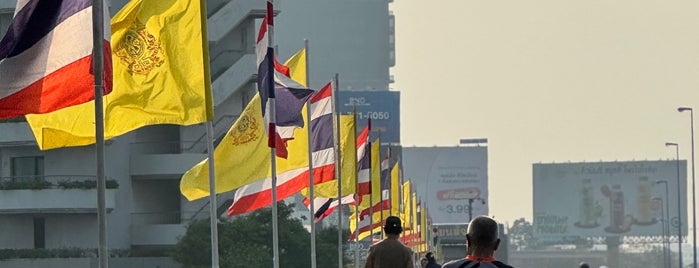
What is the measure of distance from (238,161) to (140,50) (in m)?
8.54

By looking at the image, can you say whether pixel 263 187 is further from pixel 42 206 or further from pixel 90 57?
pixel 42 206

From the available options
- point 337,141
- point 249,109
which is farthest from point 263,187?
point 337,141

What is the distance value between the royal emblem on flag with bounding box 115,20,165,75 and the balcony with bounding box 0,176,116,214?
52714 millimetres

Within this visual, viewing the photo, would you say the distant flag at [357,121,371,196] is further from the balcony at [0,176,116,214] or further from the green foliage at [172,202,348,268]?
the balcony at [0,176,116,214]

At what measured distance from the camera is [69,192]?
262 ft

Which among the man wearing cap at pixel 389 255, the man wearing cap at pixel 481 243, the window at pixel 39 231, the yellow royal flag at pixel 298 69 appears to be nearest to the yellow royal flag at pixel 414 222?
the window at pixel 39 231

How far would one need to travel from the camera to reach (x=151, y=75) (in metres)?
26.8

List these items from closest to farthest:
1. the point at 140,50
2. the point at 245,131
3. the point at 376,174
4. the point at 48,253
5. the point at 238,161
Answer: the point at 140,50 → the point at 238,161 → the point at 245,131 → the point at 376,174 → the point at 48,253

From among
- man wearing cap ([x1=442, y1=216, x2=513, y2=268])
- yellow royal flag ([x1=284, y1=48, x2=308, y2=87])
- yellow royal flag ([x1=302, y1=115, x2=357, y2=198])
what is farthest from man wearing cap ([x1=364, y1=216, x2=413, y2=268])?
yellow royal flag ([x1=302, y1=115, x2=357, y2=198])

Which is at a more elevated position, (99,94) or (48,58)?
(48,58)

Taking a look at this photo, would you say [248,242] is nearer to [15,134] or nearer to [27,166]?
[27,166]

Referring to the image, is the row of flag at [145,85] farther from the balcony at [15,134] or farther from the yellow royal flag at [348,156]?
the balcony at [15,134]

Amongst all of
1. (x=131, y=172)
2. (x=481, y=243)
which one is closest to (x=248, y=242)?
(x=131, y=172)

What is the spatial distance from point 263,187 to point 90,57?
47.9ft
